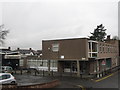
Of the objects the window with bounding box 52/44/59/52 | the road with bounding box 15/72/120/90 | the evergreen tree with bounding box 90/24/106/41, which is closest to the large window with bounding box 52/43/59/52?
the window with bounding box 52/44/59/52

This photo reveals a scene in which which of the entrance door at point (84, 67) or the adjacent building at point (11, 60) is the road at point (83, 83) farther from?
the adjacent building at point (11, 60)

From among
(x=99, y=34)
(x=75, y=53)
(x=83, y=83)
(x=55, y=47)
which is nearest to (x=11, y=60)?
(x=55, y=47)

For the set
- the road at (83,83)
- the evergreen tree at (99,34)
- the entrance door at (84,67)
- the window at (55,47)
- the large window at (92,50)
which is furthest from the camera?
the evergreen tree at (99,34)

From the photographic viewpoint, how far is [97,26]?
6456 cm

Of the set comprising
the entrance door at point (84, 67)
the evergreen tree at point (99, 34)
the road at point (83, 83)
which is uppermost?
the evergreen tree at point (99, 34)

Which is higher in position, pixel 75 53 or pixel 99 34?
pixel 99 34

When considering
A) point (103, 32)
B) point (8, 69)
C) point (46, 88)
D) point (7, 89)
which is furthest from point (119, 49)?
point (7, 89)

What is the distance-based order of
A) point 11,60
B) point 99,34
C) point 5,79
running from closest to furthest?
1. point 5,79
2. point 11,60
3. point 99,34

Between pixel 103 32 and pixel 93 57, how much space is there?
4055 cm

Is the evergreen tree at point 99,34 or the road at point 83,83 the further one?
the evergreen tree at point 99,34

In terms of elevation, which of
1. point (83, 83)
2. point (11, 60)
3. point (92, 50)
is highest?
point (92, 50)

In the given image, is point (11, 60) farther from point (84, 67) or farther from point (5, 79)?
point (5, 79)

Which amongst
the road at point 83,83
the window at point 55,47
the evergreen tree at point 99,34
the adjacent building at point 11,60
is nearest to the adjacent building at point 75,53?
the window at point 55,47

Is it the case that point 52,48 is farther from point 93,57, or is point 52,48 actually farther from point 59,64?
point 93,57
